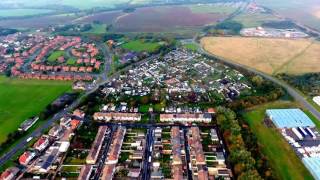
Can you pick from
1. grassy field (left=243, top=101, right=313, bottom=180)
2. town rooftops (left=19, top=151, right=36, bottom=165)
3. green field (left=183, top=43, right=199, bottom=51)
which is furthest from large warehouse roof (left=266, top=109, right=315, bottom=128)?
green field (left=183, top=43, right=199, bottom=51)

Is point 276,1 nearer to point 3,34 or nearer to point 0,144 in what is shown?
point 3,34

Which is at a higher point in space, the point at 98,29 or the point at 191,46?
the point at 98,29

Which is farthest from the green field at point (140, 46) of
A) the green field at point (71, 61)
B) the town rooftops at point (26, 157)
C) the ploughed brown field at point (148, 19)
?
the town rooftops at point (26, 157)

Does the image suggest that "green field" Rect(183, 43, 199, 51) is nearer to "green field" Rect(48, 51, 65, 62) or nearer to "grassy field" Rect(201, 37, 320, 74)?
"grassy field" Rect(201, 37, 320, 74)

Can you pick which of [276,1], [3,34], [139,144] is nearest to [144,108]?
[139,144]

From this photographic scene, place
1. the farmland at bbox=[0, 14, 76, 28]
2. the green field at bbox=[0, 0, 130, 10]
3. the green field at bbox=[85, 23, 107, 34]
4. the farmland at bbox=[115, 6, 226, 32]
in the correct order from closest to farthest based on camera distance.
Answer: the green field at bbox=[85, 23, 107, 34] < the farmland at bbox=[115, 6, 226, 32] < the farmland at bbox=[0, 14, 76, 28] < the green field at bbox=[0, 0, 130, 10]

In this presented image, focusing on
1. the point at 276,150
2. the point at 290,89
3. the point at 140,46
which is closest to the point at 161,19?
the point at 140,46

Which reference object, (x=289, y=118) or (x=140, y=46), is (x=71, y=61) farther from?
(x=289, y=118)
